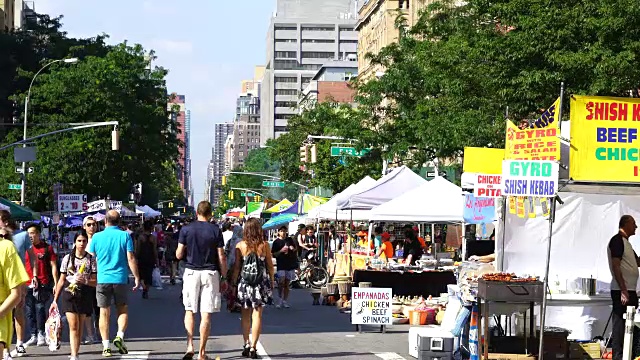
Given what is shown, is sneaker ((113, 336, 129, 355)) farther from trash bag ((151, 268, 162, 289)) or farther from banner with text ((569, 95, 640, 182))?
trash bag ((151, 268, 162, 289))

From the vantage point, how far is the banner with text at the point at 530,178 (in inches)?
553

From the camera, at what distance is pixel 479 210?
2342 centimetres

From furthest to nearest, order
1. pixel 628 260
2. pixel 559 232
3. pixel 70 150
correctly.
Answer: pixel 70 150
pixel 559 232
pixel 628 260

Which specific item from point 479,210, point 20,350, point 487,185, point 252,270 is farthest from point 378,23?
point 20,350

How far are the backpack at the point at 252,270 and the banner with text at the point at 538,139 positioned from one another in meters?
4.39

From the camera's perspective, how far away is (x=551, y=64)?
2784 cm

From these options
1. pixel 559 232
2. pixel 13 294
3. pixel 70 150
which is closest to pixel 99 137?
pixel 70 150

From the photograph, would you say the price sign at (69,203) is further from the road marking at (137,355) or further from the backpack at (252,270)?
the backpack at (252,270)

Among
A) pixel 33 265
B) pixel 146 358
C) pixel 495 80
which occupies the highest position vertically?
pixel 495 80

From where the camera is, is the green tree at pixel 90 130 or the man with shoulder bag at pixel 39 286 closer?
the man with shoulder bag at pixel 39 286

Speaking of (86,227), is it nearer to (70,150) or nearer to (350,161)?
(350,161)

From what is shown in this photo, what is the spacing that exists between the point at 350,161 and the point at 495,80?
105 feet

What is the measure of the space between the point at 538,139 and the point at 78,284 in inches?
264

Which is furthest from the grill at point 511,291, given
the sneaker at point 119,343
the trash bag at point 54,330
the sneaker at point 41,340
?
the sneaker at point 41,340
